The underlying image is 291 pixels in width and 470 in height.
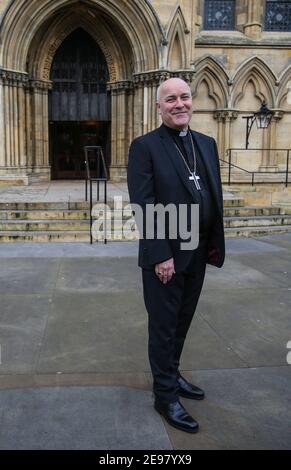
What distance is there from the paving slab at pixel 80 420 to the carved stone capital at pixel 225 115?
13067 millimetres

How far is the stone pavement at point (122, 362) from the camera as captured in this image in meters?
2.40

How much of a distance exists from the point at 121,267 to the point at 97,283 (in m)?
0.86

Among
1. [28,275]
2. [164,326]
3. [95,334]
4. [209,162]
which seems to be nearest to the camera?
[164,326]

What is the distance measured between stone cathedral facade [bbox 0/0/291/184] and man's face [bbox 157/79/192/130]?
10.6 meters

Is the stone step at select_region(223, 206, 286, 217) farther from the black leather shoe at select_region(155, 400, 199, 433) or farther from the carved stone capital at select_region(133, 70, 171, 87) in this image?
the black leather shoe at select_region(155, 400, 199, 433)

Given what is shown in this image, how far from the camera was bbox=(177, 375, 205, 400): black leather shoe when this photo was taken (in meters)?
2.79

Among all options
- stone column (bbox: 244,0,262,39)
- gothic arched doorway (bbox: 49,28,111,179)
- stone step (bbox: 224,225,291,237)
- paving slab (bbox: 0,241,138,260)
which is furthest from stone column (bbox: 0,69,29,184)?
stone column (bbox: 244,0,262,39)

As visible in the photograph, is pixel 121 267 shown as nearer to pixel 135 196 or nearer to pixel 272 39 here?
pixel 135 196

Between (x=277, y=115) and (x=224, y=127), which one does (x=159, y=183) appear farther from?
(x=277, y=115)

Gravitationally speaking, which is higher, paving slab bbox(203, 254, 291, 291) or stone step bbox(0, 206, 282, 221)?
stone step bbox(0, 206, 282, 221)

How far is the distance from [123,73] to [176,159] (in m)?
12.4

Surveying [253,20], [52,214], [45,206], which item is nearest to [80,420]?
[52,214]

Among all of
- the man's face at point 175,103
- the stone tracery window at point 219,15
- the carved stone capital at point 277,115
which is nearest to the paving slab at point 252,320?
the man's face at point 175,103

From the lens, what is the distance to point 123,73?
554 inches
